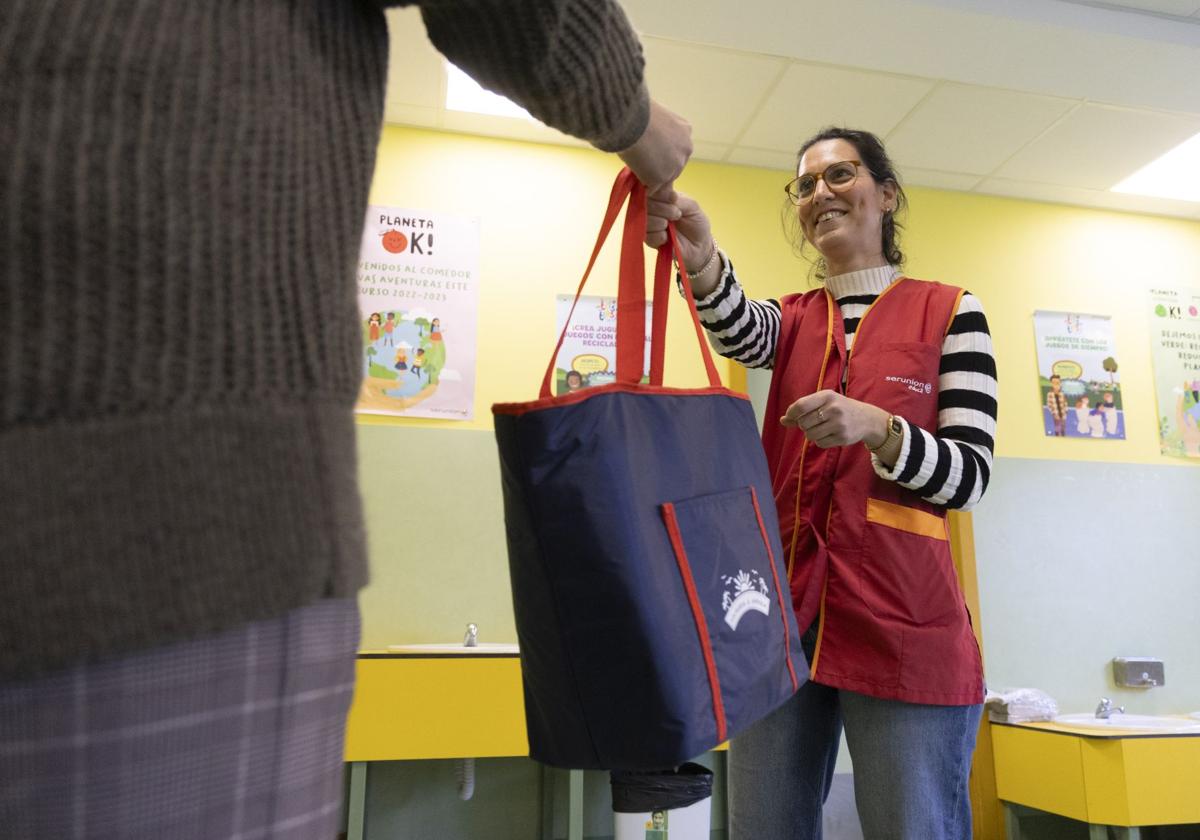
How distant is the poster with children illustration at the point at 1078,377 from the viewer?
142 inches

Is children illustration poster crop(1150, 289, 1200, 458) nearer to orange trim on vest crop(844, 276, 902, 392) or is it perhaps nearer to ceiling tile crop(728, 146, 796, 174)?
ceiling tile crop(728, 146, 796, 174)

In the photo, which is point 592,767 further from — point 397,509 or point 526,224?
point 526,224

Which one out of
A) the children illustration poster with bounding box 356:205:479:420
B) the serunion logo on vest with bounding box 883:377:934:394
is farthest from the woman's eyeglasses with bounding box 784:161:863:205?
the children illustration poster with bounding box 356:205:479:420

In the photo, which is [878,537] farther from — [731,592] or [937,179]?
[937,179]


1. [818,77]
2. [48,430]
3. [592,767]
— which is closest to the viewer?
[48,430]

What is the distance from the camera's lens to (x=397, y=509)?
9.91 ft

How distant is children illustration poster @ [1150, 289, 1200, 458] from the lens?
12.1 feet

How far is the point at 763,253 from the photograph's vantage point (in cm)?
351

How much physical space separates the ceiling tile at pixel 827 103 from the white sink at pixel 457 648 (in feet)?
6.97

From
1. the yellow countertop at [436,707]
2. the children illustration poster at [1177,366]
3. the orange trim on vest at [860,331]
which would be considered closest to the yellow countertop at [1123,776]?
A: the children illustration poster at [1177,366]

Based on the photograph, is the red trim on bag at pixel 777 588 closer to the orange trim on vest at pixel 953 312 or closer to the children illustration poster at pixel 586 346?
the orange trim on vest at pixel 953 312

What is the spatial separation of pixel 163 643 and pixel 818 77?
121 inches

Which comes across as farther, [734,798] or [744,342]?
[744,342]

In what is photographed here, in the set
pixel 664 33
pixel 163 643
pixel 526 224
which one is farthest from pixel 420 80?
pixel 163 643
